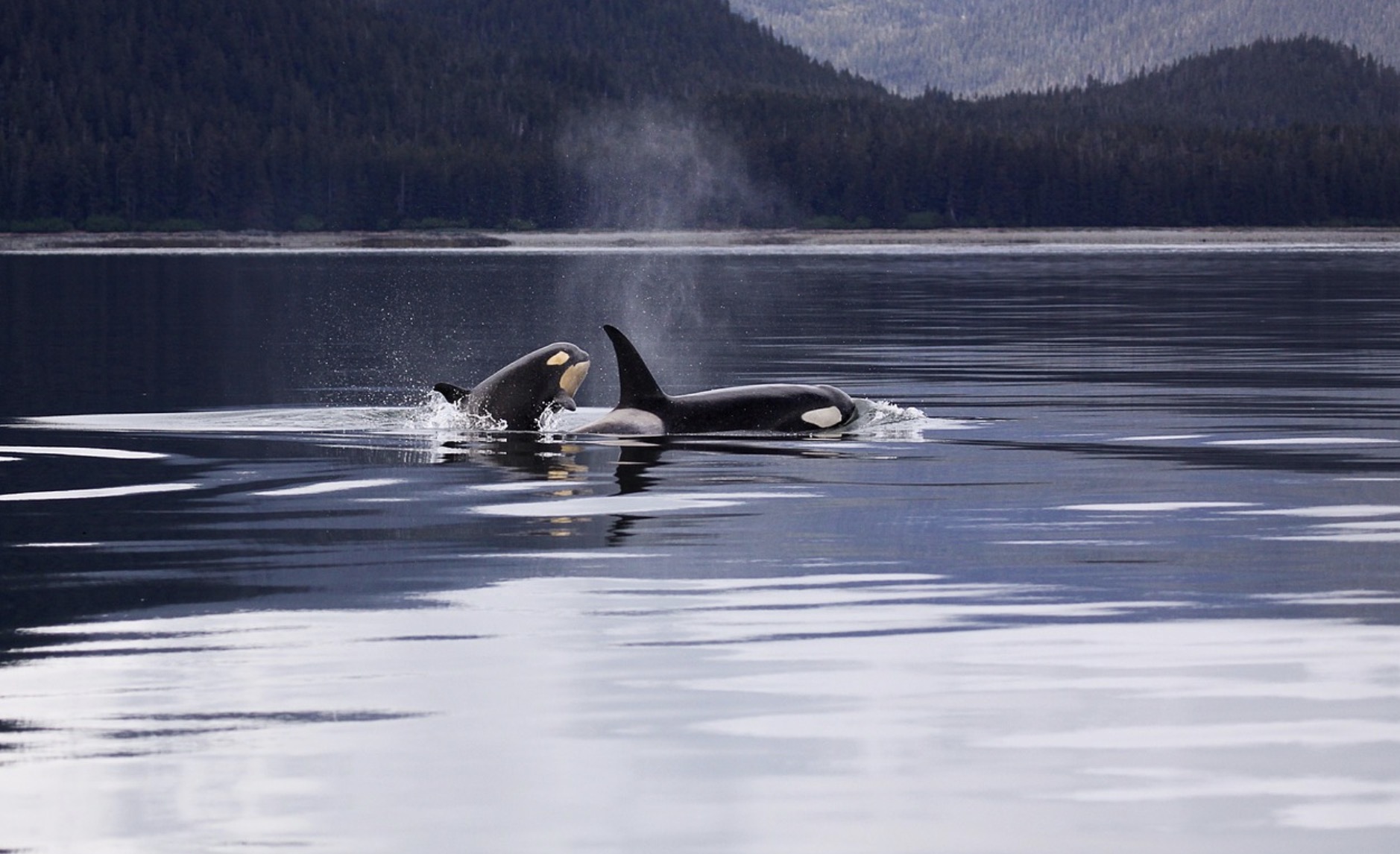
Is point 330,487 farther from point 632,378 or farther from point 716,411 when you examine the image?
point 716,411

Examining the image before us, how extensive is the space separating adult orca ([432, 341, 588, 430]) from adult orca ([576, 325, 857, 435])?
2.09 ft

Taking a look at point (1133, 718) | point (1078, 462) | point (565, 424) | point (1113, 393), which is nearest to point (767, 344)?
point (1113, 393)

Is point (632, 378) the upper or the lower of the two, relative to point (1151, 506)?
upper

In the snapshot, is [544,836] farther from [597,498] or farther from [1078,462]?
[1078,462]

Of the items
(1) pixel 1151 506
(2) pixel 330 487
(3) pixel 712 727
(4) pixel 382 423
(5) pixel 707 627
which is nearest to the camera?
(3) pixel 712 727

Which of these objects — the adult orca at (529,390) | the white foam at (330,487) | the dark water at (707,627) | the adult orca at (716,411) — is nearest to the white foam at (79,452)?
the dark water at (707,627)

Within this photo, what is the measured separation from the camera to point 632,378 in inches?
1040

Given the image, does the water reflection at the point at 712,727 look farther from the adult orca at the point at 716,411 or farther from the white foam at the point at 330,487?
the adult orca at the point at 716,411

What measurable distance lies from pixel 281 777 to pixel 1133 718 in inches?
166

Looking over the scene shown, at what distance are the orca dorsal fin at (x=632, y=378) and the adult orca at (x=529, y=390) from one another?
0.66 metres

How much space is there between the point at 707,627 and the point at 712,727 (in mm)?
2623

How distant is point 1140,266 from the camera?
427ft

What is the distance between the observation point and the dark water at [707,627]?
32.8 ft

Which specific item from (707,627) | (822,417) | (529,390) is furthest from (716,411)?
(707,627)
